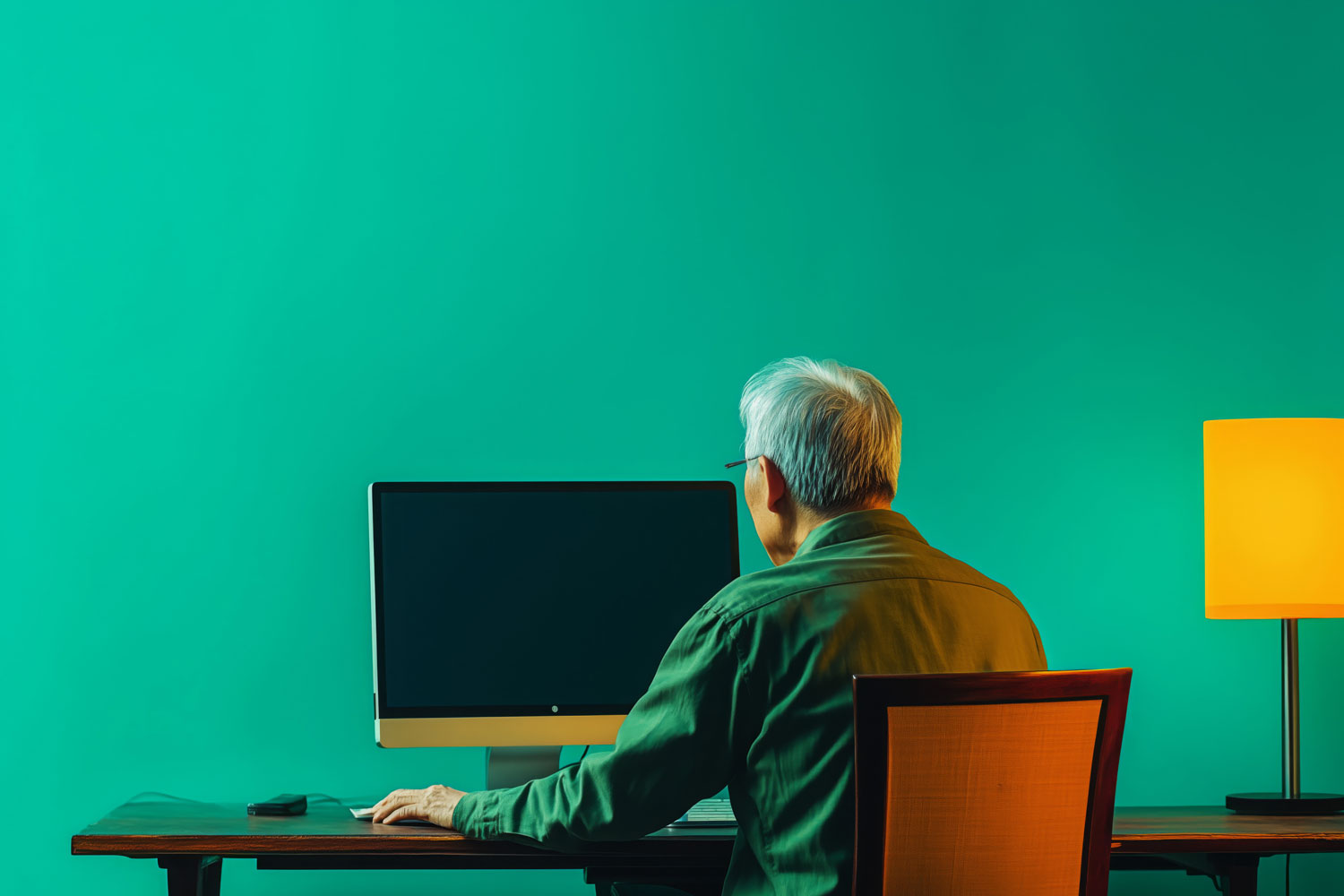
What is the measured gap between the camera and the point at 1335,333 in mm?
2660

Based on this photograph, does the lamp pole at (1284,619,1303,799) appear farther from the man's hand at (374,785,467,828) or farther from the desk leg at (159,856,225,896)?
the desk leg at (159,856,225,896)

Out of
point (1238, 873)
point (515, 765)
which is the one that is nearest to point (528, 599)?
point (515, 765)

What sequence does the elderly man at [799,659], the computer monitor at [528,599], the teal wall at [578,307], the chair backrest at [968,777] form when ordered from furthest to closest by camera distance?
1. the teal wall at [578,307]
2. the computer monitor at [528,599]
3. the elderly man at [799,659]
4. the chair backrest at [968,777]

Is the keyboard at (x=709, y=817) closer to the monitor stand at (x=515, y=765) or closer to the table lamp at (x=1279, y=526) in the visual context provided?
the monitor stand at (x=515, y=765)

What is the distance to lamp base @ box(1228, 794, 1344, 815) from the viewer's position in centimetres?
215

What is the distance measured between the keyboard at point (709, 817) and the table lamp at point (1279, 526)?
1.05m

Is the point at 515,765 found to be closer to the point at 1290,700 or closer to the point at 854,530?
the point at 854,530

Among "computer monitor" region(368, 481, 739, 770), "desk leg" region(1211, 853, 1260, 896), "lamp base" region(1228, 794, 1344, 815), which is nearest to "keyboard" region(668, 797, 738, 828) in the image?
"computer monitor" region(368, 481, 739, 770)

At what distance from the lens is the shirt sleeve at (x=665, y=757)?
1.45 metres

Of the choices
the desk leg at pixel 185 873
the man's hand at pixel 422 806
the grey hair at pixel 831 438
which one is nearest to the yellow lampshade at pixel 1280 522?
the grey hair at pixel 831 438

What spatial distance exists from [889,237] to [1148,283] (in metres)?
0.63

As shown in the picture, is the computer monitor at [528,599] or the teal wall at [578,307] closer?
the computer monitor at [528,599]

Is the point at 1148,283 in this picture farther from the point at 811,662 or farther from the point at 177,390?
the point at 177,390

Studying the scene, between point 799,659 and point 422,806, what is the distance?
755mm
